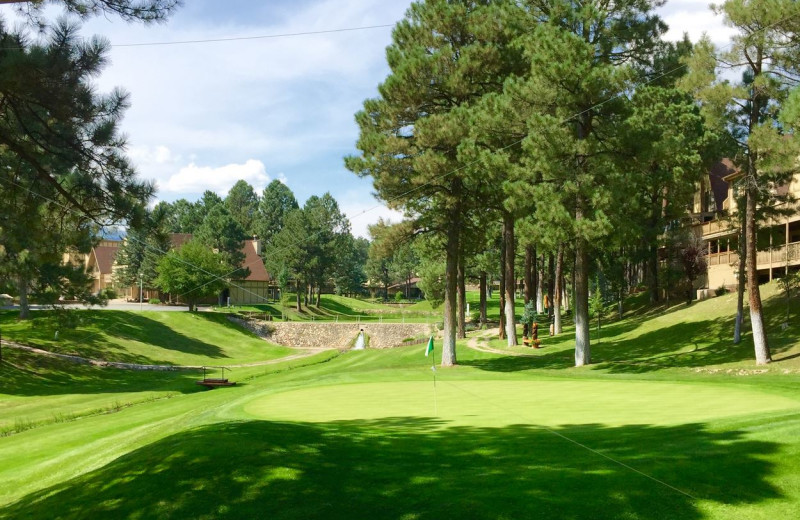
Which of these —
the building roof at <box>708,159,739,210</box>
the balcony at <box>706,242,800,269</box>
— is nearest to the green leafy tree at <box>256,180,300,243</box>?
the building roof at <box>708,159,739,210</box>

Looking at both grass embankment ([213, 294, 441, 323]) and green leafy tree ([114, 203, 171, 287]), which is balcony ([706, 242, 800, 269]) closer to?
grass embankment ([213, 294, 441, 323])

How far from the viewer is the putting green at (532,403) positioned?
1087cm

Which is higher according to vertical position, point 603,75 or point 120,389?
point 603,75

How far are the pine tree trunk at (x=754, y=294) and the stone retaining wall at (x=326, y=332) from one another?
41.7 meters

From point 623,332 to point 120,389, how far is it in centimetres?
2803

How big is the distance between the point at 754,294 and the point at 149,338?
42.2 m

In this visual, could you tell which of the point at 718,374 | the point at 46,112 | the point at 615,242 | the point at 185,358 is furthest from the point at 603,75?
Answer: the point at 185,358

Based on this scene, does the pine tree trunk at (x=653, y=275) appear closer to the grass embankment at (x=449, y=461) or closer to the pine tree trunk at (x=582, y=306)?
the pine tree trunk at (x=582, y=306)

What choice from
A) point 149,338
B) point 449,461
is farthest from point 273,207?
point 449,461

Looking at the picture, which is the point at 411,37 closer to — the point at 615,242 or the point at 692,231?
the point at 615,242

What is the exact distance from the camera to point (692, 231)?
4453 centimetres

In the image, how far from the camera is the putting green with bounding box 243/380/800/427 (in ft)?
35.7

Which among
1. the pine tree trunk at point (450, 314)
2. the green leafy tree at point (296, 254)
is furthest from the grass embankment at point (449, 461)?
the green leafy tree at point (296, 254)

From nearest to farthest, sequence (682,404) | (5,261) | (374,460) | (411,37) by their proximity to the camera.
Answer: (374,460) → (682,404) → (5,261) → (411,37)
